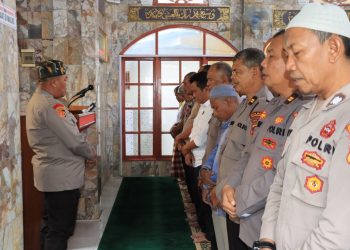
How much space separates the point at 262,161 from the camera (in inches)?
67.3

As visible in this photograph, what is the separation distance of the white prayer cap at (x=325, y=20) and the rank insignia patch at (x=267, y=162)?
66cm

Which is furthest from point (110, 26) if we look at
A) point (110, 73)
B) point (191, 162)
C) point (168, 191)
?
point (191, 162)

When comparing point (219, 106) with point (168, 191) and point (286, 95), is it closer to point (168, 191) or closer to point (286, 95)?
point (286, 95)

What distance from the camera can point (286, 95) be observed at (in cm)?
176

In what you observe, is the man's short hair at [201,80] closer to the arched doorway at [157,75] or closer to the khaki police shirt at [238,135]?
the khaki police shirt at [238,135]

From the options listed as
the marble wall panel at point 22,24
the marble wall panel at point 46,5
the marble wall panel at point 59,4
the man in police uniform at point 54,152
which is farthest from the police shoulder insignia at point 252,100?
the marble wall panel at point 22,24

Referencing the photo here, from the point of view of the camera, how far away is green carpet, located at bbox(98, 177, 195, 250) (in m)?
3.72

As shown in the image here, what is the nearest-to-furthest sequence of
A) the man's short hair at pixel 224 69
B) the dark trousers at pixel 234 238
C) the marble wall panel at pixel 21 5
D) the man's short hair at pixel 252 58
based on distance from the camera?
the dark trousers at pixel 234 238 → the man's short hair at pixel 252 58 → the man's short hair at pixel 224 69 → the marble wall panel at pixel 21 5

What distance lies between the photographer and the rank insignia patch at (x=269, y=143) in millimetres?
1656

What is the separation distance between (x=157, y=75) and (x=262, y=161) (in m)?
5.43

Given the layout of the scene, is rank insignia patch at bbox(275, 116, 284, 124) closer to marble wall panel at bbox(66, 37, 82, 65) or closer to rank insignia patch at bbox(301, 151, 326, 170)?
rank insignia patch at bbox(301, 151, 326, 170)

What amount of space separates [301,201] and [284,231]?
0.12 meters

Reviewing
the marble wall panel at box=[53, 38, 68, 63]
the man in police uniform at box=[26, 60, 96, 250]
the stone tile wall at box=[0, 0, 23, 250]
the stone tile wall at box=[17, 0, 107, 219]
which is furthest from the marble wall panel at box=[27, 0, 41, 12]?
the stone tile wall at box=[0, 0, 23, 250]

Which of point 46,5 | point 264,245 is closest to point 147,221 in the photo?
point 46,5
